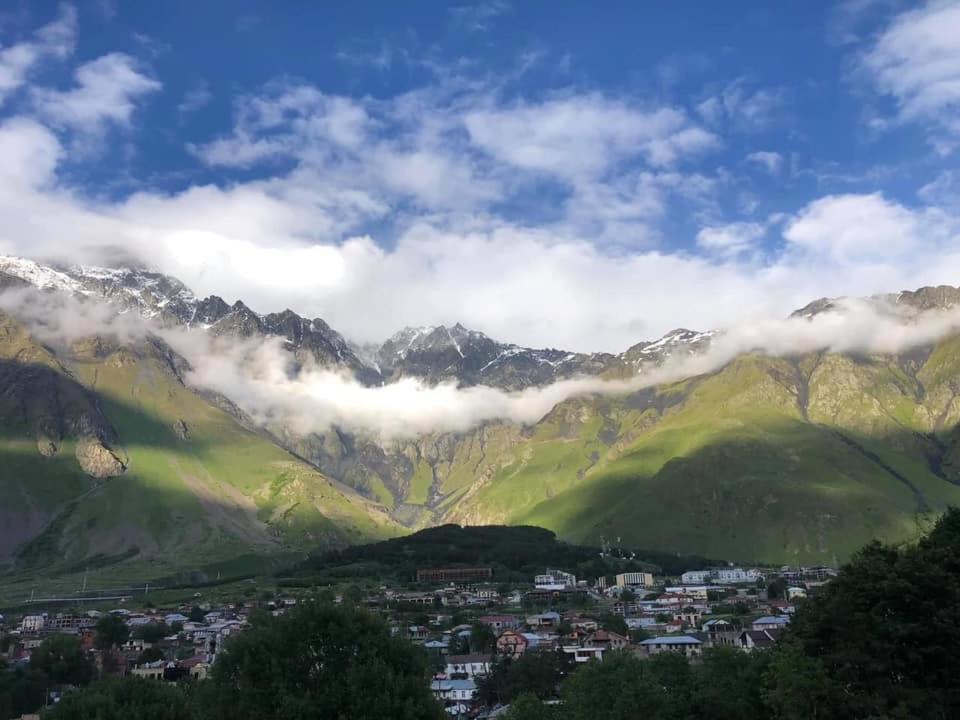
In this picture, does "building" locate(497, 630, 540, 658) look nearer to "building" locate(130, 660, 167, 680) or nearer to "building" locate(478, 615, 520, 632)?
"building" locate(478, 615, 520, 632)

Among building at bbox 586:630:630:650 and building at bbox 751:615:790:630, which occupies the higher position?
building at bbox 751:615:790:630

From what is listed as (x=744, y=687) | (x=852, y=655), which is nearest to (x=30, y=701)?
(x=744, y=687)

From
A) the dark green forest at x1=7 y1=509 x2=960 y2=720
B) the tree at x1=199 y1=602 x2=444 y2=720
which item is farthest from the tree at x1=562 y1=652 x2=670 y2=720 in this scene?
the tree at x1=199 y1=602 x2=444 y2=720

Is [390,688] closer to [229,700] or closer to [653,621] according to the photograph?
[229,700]

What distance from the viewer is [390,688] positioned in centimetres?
5388

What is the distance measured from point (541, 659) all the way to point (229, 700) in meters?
72.5

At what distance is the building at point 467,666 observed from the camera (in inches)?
5226

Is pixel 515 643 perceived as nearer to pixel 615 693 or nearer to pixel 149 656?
pixel 149 656

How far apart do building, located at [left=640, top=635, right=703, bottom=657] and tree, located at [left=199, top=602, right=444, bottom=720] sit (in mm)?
83123

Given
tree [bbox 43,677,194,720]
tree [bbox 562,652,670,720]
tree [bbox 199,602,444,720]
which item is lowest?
tree [bbox 562,652,670,720]

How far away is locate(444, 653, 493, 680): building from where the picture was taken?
133 meters

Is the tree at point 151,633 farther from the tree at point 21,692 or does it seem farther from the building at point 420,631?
the tree at point 21,692

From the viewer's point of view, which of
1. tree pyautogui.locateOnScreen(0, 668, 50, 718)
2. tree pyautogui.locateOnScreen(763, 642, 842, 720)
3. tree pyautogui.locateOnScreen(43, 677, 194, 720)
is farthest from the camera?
tree pyautogui.locateOnScreen(0, 668, 50, 718)

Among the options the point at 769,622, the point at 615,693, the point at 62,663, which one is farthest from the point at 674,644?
the point at 62,663
